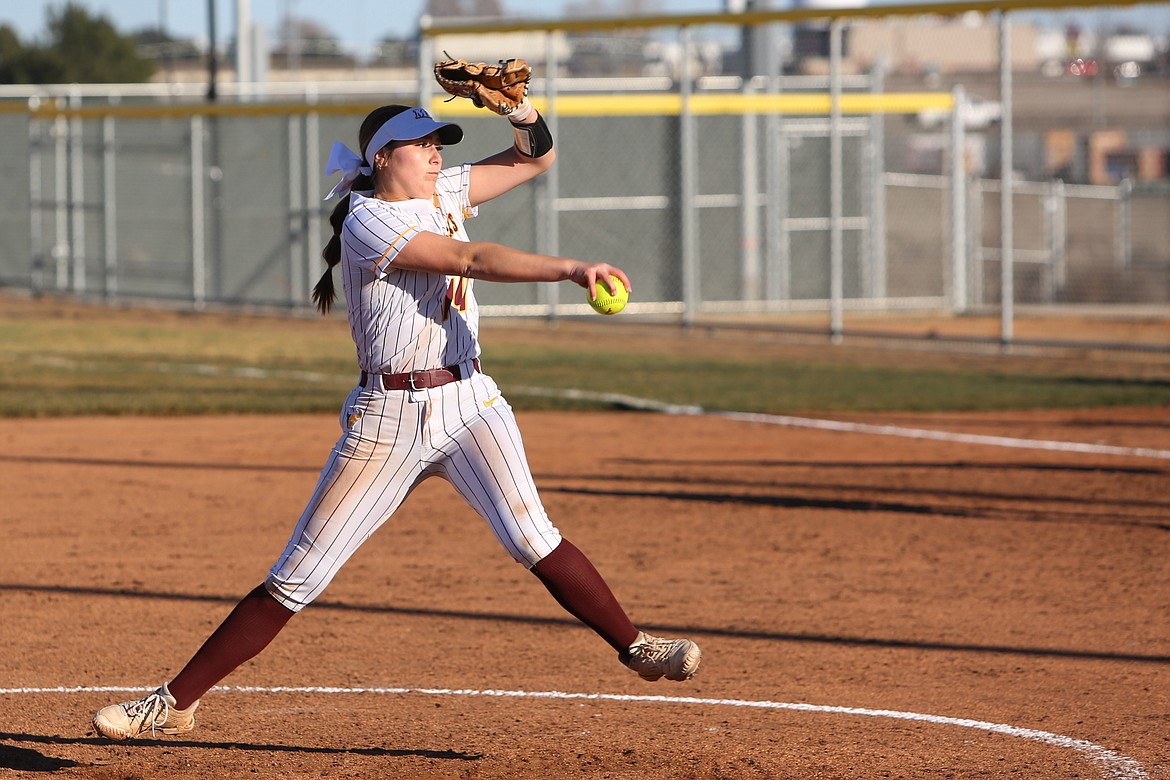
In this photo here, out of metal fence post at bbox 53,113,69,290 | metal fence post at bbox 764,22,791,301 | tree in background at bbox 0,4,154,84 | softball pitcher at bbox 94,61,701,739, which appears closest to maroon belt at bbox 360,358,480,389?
softball pitcher at bbox 94,61,701,739

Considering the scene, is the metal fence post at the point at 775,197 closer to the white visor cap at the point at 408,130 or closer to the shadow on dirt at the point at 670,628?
the shadow on dirt at the point at 670,628

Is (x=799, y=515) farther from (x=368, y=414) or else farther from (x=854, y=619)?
(x=368, y=414)

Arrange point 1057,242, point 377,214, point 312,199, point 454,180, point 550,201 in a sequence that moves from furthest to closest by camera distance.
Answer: point 1057,242 < point 312,199 < point 550,201 < point 454,180 < point 377,214

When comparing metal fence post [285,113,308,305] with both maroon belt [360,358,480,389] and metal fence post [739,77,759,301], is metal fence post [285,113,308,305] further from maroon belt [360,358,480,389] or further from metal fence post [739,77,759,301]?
maroon belt [360,358,480,389]

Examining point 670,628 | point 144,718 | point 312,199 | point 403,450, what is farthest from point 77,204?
point 403,450

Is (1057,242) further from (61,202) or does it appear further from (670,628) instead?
(670,628)

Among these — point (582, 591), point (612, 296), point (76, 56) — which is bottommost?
point (582, 591)

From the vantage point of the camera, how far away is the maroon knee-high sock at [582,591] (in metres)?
4.44

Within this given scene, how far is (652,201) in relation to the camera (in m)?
20.8

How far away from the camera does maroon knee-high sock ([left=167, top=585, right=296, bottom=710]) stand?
4.40m

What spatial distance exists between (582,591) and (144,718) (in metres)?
1.24

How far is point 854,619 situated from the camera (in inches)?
251

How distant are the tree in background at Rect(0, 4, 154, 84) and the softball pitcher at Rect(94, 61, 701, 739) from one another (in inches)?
1871

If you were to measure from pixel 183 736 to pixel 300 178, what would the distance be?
18.4m
